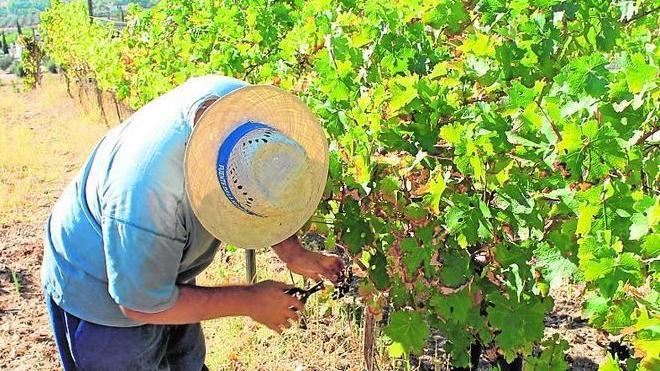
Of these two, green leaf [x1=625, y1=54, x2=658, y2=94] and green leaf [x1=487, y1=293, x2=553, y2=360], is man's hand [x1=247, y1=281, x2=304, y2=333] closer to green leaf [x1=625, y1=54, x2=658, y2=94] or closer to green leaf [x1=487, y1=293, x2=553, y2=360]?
green leaf [x1=487, y1=293, x2=553, y2=360]

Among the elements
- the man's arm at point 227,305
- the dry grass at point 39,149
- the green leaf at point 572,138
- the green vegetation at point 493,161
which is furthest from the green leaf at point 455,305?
the dry grass at point 39,149

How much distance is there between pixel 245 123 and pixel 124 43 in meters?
8.21

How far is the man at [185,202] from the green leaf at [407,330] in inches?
13.8

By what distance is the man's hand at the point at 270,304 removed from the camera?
1875mm

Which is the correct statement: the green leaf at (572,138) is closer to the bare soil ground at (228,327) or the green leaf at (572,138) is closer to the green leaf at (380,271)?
the green leaf at (380,271)

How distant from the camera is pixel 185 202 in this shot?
1706mm

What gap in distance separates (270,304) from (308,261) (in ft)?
1.44

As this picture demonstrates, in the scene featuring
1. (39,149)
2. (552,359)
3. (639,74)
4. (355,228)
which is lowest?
(39,149)

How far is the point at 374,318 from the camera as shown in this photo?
9.19 feet

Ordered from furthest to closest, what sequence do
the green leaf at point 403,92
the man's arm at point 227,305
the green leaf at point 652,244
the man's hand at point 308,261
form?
the man's hand at point 308,261, the green leaf at point 403,92, the man's arm at point 227,305, the green leaf at point 652,244

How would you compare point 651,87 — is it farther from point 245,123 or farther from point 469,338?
point 469,338

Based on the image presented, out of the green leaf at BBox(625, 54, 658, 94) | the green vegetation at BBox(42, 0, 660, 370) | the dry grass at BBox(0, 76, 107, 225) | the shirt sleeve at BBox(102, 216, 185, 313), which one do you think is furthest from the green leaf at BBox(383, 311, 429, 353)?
the dry grass at BBox(0, 76, 107, 225)

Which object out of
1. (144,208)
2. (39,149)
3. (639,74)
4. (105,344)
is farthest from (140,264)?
(39,149)

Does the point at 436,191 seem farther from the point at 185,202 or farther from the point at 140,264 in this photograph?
the point at 140,264
